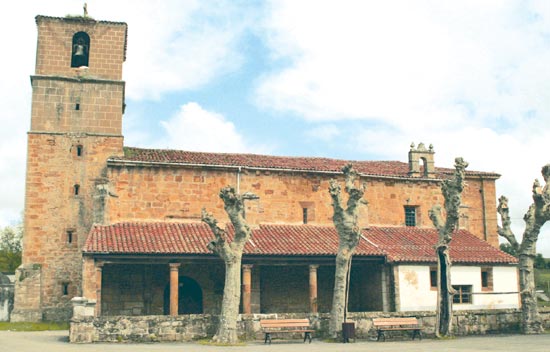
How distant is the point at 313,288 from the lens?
25328 millimetres

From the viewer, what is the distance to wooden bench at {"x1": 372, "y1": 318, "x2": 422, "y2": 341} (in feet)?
68.6

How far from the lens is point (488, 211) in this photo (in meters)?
34.0

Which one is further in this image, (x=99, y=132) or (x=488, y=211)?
(x=488, y=211)

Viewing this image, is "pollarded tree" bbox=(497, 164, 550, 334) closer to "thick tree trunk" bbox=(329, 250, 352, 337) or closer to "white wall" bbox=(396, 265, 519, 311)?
"white wall" bbox=(396, 265, 519, 311)

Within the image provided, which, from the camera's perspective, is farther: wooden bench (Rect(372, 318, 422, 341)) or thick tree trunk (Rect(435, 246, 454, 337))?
thick tree trunk (Rect(435, 246, 454, 337))

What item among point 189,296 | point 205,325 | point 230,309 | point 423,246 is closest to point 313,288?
Answer: point 189,296

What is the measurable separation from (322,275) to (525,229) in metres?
9.07

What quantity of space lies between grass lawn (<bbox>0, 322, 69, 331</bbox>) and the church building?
2.01ft

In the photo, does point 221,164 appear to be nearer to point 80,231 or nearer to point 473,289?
point 80,231

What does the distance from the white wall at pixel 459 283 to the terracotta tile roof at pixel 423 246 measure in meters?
0.39

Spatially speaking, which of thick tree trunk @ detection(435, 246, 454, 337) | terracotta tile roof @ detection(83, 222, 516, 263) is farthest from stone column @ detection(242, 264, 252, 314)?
thick tree trunk @ detection(435, 246, 454, 337)

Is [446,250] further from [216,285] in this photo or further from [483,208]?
[483,208]

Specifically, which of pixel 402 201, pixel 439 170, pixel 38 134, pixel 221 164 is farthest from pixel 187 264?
pixel 439 170

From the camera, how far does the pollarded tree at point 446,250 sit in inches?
846
